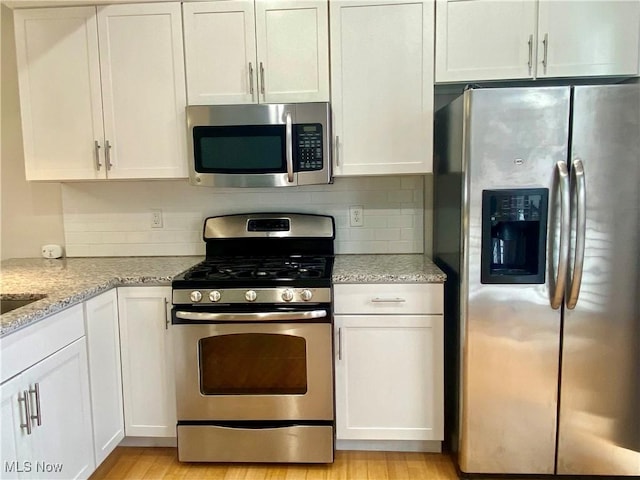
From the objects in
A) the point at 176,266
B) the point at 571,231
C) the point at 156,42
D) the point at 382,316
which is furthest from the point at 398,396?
the point at 156,42

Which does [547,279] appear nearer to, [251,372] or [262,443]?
[251,372]

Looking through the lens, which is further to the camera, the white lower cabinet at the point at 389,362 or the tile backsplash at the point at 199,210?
the tile backsplash at the point at 199,210

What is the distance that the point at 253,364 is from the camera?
205 centimetres

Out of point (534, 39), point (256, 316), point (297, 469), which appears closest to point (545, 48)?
point (534, 39)

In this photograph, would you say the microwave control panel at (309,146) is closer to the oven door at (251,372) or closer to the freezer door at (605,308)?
the oven door at (251,372)

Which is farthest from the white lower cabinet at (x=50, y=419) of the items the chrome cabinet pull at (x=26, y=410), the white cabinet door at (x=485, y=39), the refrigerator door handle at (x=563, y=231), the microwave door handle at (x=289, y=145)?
the white cabinet door at (x=485, y=39)

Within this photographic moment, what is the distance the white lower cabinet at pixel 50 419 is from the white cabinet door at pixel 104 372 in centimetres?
6

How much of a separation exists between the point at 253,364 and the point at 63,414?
0.75 meters

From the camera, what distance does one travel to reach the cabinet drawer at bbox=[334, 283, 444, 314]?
2051mm

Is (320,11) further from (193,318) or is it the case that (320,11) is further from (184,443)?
(184,443)

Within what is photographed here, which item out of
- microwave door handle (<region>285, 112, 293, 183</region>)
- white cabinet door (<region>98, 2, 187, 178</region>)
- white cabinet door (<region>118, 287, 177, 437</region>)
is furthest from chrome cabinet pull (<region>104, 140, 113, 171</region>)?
microwave door handle (<region>285, 112, 293, 183</region>)

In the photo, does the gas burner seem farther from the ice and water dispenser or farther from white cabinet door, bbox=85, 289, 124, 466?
the ice and water dispenser

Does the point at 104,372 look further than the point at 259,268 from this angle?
No

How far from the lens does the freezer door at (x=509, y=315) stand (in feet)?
5.85
